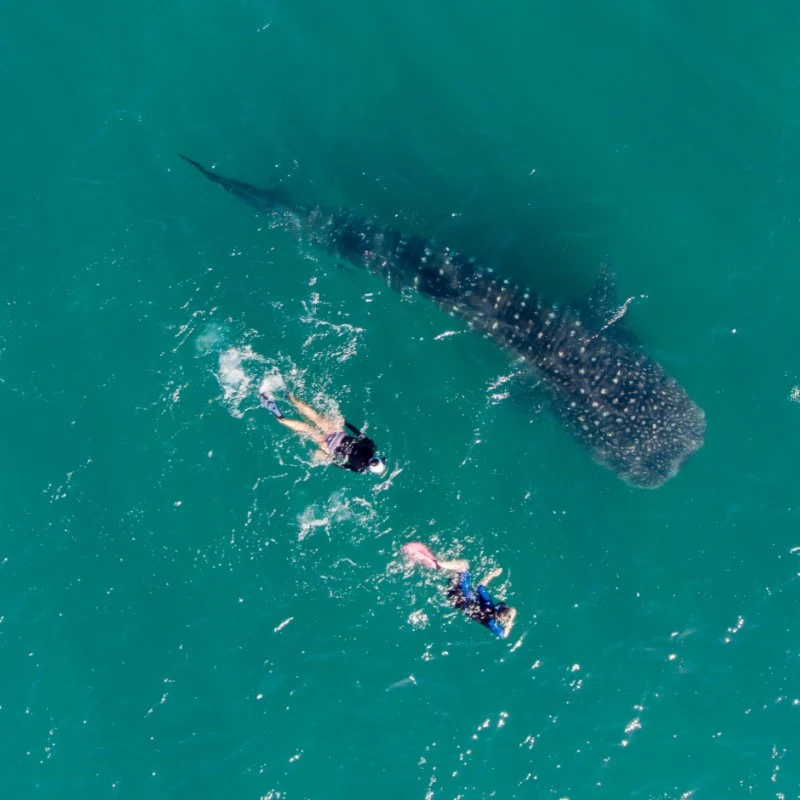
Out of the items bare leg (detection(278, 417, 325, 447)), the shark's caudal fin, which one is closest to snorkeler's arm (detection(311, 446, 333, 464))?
bare leg (detection(278, 417, 325, 447))

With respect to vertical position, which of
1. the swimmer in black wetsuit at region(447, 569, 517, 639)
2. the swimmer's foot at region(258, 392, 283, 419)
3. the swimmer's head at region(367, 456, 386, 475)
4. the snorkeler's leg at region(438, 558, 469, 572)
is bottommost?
the swimmer in black wetsuit at region(447, 569, 517, 639)

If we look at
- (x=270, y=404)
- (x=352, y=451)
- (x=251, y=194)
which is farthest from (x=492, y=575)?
(x=251, y=194)

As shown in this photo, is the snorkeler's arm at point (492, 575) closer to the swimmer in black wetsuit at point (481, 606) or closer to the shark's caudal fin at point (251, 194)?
the swimmer in black wetsuit at point (481, 606)

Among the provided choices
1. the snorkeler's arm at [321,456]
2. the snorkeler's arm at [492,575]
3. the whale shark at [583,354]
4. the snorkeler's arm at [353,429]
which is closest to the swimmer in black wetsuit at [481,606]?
the snorkeler's arm at [492,575]

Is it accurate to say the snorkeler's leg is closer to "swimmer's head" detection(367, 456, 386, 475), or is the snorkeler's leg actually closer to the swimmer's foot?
"swimmer's head" detection(367, 456, 386, 475)

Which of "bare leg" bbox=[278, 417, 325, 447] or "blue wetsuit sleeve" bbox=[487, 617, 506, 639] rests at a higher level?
"bare leg" bbox=[278, 417, 325, 447]

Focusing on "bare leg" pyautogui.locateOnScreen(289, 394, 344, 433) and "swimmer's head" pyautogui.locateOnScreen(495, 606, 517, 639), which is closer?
"swimmer's head" pyautogui.locateOnScreen(495, 606, 517, 639)

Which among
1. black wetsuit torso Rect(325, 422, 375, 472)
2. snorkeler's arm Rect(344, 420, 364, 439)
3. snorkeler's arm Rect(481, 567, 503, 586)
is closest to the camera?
black wetsuit torso Rect(325, 422, 375, 472)
